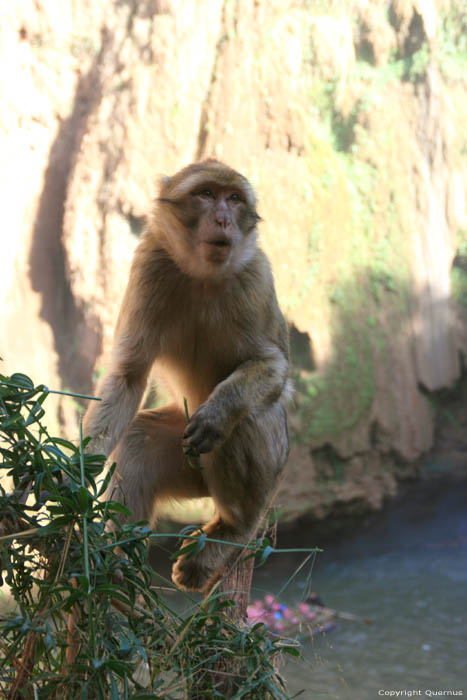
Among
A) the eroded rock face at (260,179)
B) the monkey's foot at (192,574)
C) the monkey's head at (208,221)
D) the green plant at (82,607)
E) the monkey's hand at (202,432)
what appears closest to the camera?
the green plant at (82,607)

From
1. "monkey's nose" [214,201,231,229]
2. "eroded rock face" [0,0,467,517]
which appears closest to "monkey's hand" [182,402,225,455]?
"monkey's nose" [214,201,231,229]

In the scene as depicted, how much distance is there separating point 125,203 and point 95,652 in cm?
538

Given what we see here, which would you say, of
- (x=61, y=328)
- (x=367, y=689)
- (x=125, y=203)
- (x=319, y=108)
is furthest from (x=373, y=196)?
(x=367, y=689)

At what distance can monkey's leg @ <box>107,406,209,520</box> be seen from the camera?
2375 mm

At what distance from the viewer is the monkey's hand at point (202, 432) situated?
2082 mm

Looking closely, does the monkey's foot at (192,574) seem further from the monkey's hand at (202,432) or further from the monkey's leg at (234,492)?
the monkey's hand at (202,432)

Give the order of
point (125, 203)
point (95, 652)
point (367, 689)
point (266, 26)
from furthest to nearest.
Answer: point (266, 26) < point (125, 203) < point (367, 689) < point (95, 652)

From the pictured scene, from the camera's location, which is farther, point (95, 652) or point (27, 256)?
point (27, 256)

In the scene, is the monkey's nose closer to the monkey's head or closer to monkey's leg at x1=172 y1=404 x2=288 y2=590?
the monkey's head

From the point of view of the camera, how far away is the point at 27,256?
6719 millimetres

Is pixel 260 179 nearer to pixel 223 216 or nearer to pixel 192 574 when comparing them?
pixel 223 216

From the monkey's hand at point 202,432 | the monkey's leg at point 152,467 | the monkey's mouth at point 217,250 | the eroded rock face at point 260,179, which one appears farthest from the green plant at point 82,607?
the eroded rock face at point 260,179

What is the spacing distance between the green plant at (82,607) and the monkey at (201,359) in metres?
0.74

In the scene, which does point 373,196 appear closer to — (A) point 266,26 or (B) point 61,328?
(A) point 266,26
